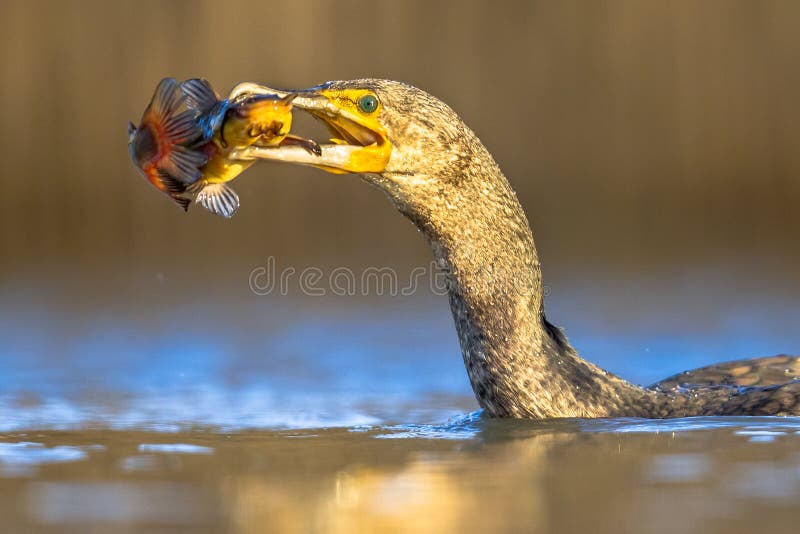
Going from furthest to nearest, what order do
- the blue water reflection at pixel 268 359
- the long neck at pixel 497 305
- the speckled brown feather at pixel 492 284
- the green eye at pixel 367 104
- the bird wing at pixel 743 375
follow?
the blue water reflection at pixel 268 359 < the bird wing at pixel 743 375 < the long neck at pixel 497 305 < the speckled brown feather at pixel 492 284 < the green eye at pixel 367 104

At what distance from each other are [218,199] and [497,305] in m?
1.18

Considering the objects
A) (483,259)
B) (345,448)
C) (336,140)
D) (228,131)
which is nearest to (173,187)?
(228,131)

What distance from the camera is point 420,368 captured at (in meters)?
8.87

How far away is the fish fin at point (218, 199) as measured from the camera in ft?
19.5

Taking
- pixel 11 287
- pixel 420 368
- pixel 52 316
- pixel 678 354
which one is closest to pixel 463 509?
pixel 420 368

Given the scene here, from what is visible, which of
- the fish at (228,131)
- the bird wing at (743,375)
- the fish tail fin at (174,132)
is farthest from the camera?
the bird wing at (743,375)

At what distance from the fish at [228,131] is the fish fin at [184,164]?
40 mm

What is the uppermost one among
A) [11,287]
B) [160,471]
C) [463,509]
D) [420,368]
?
[11,287]

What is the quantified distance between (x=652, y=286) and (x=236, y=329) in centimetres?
377

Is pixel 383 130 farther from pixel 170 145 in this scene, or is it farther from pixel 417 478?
pixel 417 478

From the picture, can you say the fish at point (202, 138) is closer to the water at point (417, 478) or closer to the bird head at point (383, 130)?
the bird head at point (383, 130)

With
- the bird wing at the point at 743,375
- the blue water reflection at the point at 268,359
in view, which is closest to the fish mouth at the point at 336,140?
the blue water reflection at the point at 268,359

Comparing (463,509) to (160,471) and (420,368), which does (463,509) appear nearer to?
(160,471)

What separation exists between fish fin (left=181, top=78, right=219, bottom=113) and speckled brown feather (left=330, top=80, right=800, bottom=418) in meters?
0.56
